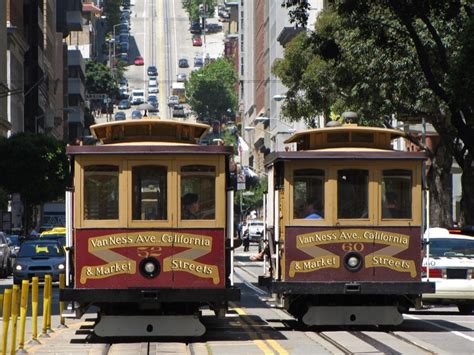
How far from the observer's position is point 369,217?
22656 millimetres

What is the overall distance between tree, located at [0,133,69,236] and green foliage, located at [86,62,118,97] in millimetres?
88903

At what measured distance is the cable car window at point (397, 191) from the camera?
22734 mm

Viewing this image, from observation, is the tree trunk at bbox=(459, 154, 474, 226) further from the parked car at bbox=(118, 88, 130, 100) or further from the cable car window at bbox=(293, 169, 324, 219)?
the parked car at bbox=(118, 88, 130, 100)

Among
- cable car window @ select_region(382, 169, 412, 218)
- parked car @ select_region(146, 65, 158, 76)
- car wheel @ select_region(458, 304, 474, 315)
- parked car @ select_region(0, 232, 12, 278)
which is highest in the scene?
parked car @ select_region(146, 65, 158, 76)

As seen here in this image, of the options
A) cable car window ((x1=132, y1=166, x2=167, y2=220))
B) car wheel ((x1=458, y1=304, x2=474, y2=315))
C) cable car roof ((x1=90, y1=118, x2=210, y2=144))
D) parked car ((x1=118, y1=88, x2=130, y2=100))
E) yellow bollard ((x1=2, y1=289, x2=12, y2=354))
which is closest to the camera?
yellow bollard ((x1=2, y1=289, x2=12, y2=354))

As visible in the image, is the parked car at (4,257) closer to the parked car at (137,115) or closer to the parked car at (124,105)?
the parked car at (137,115)

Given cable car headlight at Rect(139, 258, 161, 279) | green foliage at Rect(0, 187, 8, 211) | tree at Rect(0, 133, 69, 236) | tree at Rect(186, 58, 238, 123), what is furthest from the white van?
cable car headlight at Rect(139, 258, 161, 279)

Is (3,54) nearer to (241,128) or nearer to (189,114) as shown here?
(241,128)

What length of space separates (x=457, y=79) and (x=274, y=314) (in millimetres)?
7678

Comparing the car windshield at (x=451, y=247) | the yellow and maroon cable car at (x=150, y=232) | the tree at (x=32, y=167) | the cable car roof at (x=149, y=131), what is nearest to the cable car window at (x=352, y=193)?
the yellow and maroon cable car at (x=150, y=232)

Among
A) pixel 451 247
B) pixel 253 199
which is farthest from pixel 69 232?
pixel 253 199

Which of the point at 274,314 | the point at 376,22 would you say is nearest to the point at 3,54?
the point at 376,22

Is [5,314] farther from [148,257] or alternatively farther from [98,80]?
[98,80]

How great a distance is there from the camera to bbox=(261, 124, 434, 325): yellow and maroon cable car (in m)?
22.5
